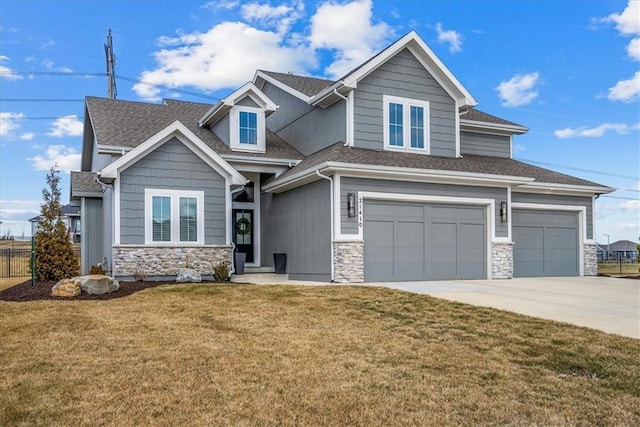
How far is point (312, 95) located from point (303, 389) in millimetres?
14013

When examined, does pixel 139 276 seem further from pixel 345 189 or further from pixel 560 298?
pixel 560 298

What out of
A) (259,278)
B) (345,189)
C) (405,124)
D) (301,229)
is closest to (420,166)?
(405,124)

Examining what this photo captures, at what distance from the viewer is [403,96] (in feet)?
52.9

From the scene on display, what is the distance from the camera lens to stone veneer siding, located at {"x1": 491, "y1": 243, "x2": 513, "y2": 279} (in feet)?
52.0

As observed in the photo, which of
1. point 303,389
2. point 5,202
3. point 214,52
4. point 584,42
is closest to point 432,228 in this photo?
point 584,42

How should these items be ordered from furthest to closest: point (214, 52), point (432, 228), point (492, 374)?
point (214, 52)
point (432, 228)
point (492, 374)

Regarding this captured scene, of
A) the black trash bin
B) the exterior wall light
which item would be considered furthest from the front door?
the exterior wall light

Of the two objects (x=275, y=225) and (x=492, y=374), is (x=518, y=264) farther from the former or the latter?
(x=492, y=374)

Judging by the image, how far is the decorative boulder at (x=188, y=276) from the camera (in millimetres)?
13569

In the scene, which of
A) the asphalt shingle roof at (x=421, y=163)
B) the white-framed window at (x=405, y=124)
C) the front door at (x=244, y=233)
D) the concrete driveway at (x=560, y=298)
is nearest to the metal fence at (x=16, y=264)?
the front door at (x=244, y=233)

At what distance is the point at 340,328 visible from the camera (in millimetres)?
8016

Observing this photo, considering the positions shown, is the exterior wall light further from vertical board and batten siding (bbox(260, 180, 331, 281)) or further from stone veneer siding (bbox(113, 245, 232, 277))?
stone veneer siding (bbox(113, 245, 232, 277))

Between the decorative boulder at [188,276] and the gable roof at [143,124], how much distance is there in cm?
446

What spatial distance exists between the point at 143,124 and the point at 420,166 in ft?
31.9
